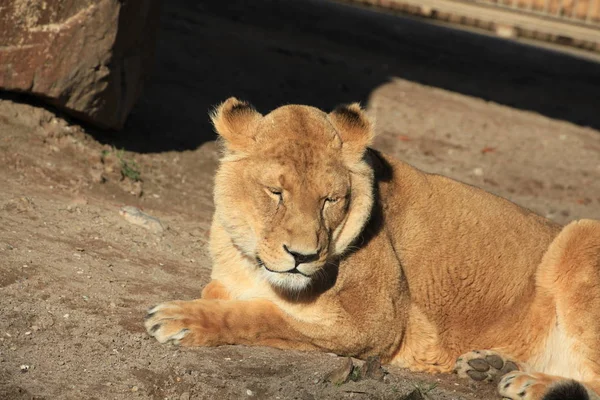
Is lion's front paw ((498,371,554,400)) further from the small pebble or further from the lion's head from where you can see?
the small pebble

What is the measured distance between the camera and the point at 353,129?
5559 millimetres

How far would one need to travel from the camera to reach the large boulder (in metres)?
7.86

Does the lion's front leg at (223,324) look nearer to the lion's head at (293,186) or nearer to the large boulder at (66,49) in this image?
the lion's head at (293,186)

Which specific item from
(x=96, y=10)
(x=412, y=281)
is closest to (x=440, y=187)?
(x=412, y=281)

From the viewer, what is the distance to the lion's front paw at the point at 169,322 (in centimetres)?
528

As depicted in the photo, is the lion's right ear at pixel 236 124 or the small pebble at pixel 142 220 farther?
the small pebble at pixel 142 220

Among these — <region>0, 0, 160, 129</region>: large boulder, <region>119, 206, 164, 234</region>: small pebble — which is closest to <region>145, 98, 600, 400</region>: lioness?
<region>119, 206, 164, 234</region>: small pebble

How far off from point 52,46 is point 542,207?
5629 mm

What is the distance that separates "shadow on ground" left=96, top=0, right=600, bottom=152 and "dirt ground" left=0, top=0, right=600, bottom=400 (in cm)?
3

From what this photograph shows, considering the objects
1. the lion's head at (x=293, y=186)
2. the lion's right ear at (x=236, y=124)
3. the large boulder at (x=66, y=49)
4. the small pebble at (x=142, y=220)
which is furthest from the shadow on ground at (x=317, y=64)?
the lion's head at (x=293, y=186)

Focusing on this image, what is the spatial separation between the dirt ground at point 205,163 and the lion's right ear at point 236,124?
1153mm

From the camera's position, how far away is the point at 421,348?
19.5 feet

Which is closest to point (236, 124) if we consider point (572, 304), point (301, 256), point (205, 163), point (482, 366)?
point (301, 256)

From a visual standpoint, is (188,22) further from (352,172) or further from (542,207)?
(352,172)
